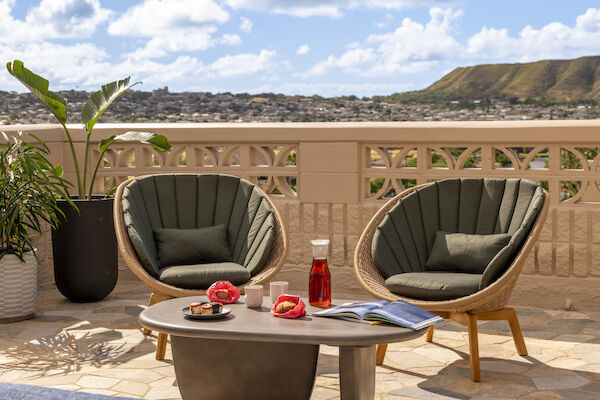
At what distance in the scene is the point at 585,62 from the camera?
83.7ft

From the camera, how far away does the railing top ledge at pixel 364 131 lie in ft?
16.2

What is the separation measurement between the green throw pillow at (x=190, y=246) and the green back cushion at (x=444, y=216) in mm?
939

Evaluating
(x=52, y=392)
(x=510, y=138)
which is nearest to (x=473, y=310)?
(x=510, y=138)

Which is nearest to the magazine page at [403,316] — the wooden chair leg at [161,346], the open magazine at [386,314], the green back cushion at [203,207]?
the open magazine at [386,314]

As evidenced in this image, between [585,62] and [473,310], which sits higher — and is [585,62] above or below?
above

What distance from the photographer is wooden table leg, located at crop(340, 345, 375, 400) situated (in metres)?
2.82

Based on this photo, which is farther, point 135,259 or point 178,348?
point 135,259

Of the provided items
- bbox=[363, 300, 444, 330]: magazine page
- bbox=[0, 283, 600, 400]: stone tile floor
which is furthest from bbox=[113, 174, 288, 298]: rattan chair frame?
bbox=[363, 300, 444, 330]: magazine page

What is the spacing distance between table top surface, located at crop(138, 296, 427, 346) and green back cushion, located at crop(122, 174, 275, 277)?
56.2 inches

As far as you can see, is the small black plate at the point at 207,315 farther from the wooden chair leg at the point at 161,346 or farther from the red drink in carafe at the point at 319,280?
the wooden chair leg at the point at 161,346

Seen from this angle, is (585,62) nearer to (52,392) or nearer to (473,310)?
(473,310)

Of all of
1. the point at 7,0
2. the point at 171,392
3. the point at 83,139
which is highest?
the point at 7,0

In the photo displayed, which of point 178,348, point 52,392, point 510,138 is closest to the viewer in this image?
point 52,392

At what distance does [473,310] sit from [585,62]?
937 inches
